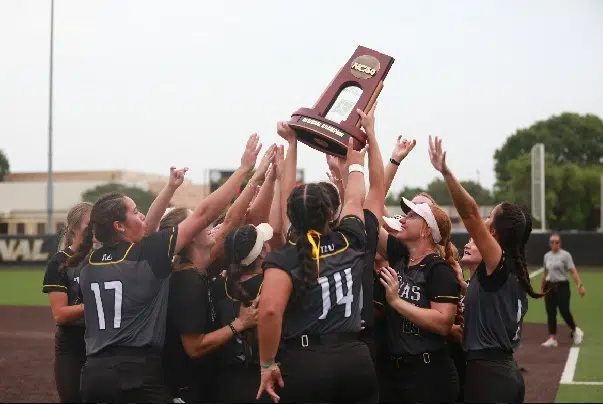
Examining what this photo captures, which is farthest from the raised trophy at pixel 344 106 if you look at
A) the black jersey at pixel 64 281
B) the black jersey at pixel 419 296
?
the black jersey at pixel 64 281

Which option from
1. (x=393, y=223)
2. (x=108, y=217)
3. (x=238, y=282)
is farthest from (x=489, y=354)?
(x=108, y=217)

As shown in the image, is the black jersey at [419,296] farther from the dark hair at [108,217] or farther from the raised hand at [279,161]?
the dark hair at [108,217]

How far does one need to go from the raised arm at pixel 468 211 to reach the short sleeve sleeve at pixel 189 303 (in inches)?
61.2

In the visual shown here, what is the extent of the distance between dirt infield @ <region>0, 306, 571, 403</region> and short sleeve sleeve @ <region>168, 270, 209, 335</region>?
5.91 metres

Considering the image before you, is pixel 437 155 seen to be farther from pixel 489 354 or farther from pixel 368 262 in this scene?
pixel 489 354

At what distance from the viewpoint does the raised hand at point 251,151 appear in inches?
210

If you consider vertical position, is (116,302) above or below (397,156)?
below

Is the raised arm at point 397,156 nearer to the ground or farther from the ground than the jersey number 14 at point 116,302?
farther from the ground

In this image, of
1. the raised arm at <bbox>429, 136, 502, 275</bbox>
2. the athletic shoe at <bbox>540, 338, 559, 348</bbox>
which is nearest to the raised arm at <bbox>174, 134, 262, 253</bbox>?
the raised arm at <bbox>429, 136, 502, 275</bbox>

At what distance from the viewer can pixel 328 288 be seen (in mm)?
4547

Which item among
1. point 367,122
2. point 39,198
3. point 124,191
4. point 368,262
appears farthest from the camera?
point 39,198

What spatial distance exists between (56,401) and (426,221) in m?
6.31

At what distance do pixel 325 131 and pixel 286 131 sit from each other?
10.4 inches

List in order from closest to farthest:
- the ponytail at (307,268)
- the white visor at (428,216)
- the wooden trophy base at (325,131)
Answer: the ponytail at (307,268)
the wooden trophy base at (325,131)
the white visor at (428,216)
